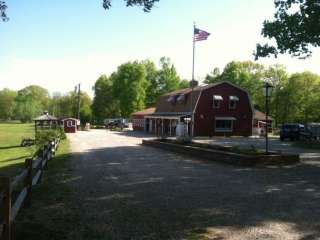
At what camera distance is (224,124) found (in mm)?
48781

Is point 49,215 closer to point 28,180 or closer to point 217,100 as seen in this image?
point 28,180

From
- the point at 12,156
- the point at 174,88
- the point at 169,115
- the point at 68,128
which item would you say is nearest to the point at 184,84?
the point at 174,88

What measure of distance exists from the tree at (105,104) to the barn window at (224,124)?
157 ft

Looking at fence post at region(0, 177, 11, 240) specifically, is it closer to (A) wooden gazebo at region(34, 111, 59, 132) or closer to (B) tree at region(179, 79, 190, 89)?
(A) wooden gazebo at region(34, 111, 59, 132)

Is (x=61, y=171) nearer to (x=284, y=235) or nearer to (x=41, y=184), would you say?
(x=41, y=184)

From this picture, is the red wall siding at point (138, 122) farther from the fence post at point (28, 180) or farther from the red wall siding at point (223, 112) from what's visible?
the fence post at point (28, 180)

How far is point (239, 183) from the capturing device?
41.2ft

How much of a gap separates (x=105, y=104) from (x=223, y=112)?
5053 centimetres

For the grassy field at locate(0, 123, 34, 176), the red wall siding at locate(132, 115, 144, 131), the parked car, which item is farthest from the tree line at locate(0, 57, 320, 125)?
the grassy field at locate(0, 123, 34, 176)

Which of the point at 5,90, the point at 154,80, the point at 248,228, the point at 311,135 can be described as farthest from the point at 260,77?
the point at 5,90

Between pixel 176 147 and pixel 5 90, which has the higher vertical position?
pixel 5 90

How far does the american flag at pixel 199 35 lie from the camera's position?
99.7 feet

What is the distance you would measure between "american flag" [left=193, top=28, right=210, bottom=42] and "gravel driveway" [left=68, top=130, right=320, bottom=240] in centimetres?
1643

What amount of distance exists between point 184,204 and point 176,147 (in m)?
15.8
